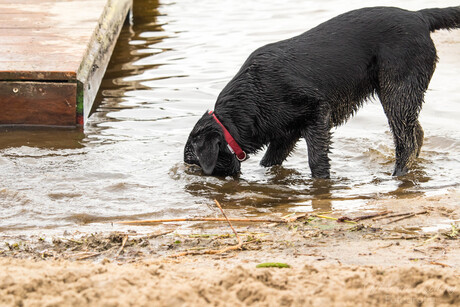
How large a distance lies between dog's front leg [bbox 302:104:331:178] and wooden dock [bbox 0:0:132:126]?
2703mm

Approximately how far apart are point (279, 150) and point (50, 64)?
2.82 m

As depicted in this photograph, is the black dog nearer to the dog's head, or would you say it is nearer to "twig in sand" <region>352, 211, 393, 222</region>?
the dog's head

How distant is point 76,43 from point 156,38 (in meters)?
3.67

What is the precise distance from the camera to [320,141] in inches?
234

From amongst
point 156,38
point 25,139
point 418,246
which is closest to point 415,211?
point 418,246

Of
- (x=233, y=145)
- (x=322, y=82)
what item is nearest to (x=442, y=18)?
(x=322, y=82)

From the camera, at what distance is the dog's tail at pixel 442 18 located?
5.88 metres

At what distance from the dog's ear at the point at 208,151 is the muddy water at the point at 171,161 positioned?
20 centimetres

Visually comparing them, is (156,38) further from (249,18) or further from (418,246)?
(418,246)

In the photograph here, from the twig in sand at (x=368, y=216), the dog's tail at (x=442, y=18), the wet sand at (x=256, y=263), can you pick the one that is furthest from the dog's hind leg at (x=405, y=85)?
the twig in sand at (x=368, y=216)

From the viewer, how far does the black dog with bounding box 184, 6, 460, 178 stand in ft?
19.0

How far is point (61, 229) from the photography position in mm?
4676

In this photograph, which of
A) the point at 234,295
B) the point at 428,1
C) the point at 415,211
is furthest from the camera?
the point at 428,1

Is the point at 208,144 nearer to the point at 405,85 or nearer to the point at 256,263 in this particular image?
the point at 405,85
